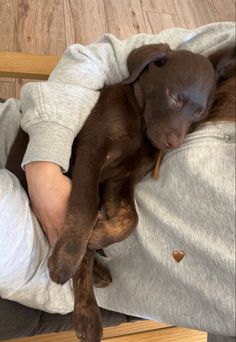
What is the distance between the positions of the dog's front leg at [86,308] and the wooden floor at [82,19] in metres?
1.16

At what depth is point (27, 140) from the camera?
1234 millimetres

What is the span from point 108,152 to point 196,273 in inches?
14.0

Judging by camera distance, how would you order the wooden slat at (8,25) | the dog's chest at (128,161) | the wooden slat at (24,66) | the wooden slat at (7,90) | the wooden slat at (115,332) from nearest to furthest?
the dog's chest at (128,161) → the wooden slat at (115,332) → the wooden slat at (24,66) → the wooden slat at (7,90) → the wooden slat at (8,25)

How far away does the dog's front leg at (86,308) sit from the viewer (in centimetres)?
110

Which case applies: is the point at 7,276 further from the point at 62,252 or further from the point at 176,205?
the point at 176,205

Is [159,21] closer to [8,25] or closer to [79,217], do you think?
[8,25]

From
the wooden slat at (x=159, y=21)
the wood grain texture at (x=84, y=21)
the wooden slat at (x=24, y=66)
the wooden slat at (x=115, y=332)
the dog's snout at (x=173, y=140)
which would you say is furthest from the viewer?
the wooden slat at (x=159, y=21)

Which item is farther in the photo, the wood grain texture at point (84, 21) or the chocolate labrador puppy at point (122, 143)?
the wood grain texture at point (84, 21)

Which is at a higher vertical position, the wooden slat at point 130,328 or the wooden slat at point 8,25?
the wooden slat at point 8,25

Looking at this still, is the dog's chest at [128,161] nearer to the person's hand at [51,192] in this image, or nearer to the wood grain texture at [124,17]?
the person's hand at [51,192]

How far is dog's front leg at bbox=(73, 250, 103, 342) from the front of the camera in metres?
1.10

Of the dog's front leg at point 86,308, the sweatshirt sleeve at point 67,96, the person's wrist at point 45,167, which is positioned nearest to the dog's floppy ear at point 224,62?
the sweatshirt sleeve at point 67,96

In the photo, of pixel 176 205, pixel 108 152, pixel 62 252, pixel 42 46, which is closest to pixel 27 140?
pixel 108 152

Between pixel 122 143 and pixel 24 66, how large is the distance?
0.49 m
